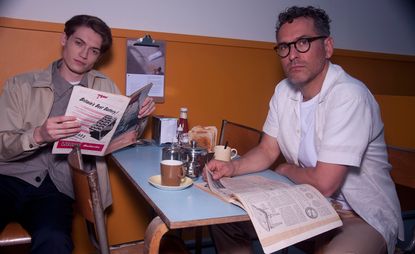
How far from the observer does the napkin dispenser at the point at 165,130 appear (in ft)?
6.02

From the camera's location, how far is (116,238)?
2084 millimetres

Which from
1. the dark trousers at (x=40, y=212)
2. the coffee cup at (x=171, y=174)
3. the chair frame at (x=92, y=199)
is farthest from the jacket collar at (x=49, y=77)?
the coffee cup at (x=171, y=174)

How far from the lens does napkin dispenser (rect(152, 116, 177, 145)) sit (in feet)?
6.02

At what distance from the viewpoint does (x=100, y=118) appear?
1.35 m

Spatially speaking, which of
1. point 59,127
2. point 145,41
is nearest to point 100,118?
point 59,127

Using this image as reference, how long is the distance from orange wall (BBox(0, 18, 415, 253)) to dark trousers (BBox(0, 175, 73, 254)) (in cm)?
53

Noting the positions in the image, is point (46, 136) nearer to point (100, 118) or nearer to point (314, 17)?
point (100, 118)

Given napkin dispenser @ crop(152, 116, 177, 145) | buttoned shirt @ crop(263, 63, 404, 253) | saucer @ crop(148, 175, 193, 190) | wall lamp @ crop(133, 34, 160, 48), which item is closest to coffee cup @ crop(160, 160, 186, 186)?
saucer @ crop(148, 175, 193, 190)

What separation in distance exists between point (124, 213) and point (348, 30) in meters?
2.02

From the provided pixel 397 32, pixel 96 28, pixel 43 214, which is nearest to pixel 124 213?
pixel 43 214

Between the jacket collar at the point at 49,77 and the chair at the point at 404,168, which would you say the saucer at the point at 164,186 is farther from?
the chair at the point at 404,168

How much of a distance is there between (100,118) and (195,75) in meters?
0.90

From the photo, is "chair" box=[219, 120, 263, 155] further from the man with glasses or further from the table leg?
the table leg

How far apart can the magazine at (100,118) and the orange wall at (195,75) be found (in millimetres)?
502
